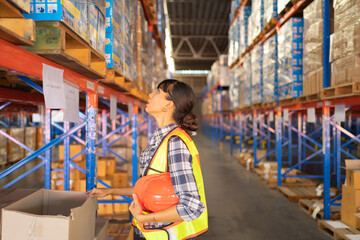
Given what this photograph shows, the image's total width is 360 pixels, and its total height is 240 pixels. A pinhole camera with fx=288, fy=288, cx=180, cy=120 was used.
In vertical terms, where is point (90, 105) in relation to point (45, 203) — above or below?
above

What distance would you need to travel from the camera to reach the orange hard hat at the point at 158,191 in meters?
1.49

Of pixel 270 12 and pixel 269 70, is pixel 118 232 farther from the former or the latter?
pixel 270 12

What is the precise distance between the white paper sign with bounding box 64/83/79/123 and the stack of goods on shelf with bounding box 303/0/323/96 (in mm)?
3544

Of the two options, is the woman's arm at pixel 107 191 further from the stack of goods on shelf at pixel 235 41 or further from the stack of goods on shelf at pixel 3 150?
the stack of goods on shelf at pixel 235 41

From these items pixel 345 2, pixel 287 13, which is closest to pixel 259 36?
pixel 287 13

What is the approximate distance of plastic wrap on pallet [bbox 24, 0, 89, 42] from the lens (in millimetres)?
1518

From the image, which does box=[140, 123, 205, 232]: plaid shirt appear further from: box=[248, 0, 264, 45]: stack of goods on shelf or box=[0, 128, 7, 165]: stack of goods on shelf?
box=[0, 128, 7, 165]: stack of goods on shelf

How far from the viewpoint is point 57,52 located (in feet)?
5.06

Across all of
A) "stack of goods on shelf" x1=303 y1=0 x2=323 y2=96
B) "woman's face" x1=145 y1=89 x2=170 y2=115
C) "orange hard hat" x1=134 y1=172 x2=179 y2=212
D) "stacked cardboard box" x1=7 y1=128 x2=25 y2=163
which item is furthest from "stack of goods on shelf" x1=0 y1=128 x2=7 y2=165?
"orange hard hat" x1=134 y1=172 x2=179 y2=212

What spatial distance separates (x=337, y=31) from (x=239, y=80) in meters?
6.29

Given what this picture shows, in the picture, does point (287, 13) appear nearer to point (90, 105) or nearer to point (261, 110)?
point (261, 110)

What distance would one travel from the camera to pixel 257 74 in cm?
728

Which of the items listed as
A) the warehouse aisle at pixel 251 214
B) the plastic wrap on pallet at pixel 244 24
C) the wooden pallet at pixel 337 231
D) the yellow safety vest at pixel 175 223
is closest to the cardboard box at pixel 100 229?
the yellow safety vest at pixel 175 223

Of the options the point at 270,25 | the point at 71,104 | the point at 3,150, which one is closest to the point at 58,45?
the point at 71,104
